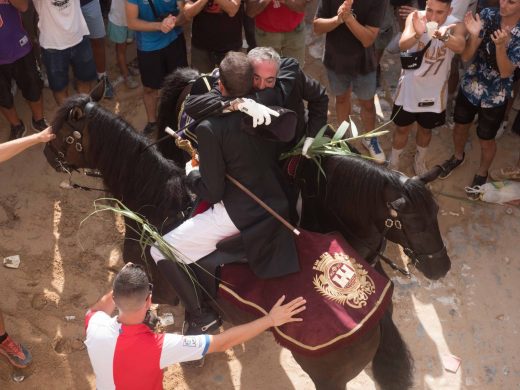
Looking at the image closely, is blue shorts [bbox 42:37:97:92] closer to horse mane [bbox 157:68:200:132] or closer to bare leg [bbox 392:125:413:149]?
horse mane [bbox 157:68:200:132]

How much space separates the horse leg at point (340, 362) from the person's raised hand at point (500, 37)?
124 inches

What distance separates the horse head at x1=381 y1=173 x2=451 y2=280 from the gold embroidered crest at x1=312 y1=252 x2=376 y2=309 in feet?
1.28

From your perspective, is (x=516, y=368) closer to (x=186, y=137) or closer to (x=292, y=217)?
(x=292, y=217)

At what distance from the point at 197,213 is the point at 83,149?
1.05 m

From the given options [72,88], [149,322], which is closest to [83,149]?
[149,322]

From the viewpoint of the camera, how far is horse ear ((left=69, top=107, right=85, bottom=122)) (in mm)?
4641

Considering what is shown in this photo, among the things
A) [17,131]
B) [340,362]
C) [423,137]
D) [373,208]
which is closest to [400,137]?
[423,137]

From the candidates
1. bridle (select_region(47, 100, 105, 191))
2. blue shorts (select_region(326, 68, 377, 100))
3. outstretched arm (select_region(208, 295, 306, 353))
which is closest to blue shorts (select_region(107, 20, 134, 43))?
blue shorts (select_region(326, 68, 377, 100))

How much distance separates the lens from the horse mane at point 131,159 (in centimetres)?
465

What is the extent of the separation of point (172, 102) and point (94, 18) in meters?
2.27

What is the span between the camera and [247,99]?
4.00 metres

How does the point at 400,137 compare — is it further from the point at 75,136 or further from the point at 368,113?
the point at 75,136

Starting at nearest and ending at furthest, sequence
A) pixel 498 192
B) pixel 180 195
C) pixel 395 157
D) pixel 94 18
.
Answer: pixel 180 195, pixel 498 192, pixel 395 157, pixel 94 18

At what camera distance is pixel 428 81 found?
20.8ft
